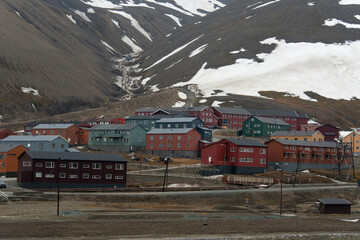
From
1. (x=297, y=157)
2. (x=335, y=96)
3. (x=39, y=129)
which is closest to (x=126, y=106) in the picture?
(x=39, y=129)

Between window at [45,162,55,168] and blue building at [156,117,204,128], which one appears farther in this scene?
blue building at [156,117,204,128]

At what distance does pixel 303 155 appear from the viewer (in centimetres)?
10162

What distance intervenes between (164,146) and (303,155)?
26805mm

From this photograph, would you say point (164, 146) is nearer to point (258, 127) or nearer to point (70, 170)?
point (70, 170)

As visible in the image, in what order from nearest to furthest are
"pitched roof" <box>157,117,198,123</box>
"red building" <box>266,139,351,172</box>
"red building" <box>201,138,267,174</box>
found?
1. "red building" <box>201,138,267,174</box>
2. "red building" <box>266,139,351,172</box>
3. "pitched roof" <box>157,117,198,123</box>

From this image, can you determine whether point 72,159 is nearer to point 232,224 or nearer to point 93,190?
→ point 93,190

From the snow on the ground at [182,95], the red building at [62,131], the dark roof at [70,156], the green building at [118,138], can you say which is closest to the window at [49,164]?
the dark roof at [70,156]

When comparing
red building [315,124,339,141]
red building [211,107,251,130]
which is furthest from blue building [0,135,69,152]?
red building [315,124,339,141]

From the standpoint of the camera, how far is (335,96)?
643 feet

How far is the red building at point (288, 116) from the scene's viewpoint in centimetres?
15562

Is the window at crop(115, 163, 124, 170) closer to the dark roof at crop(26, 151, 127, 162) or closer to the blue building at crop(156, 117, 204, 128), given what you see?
the dark roof at crop(26, 151, 127, 162)

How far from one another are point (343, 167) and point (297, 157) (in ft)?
38.7

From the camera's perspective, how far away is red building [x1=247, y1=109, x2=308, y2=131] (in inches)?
6127

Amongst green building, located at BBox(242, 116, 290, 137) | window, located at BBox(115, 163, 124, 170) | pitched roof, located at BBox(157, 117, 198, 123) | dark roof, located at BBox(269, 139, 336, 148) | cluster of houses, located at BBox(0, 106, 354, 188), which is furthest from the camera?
green building, located at BBox(242, 116, 290, 137)
